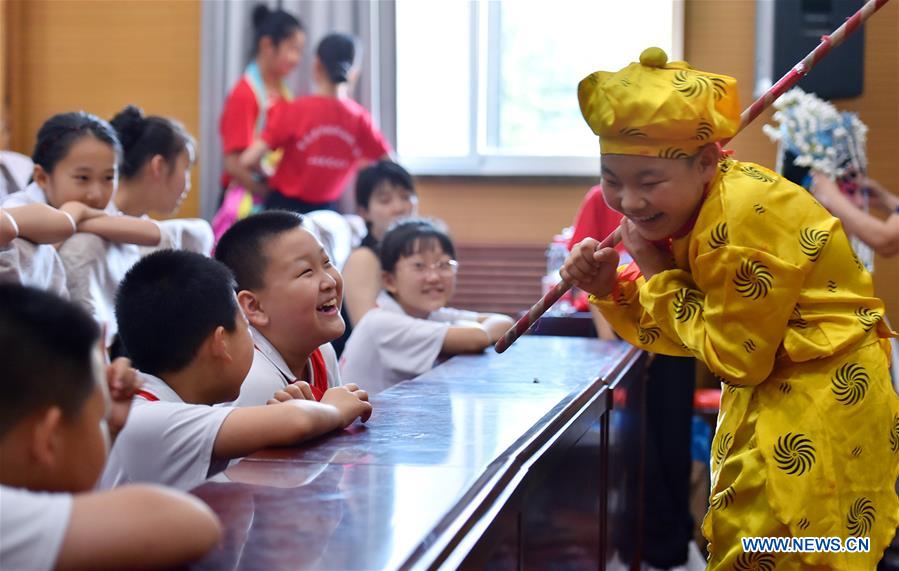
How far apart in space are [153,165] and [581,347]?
129 centimetres

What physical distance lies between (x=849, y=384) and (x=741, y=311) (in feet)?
0.71

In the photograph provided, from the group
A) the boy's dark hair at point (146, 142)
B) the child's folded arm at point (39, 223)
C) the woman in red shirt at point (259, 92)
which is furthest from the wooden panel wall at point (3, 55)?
the child's folded arm at point (39, 223)

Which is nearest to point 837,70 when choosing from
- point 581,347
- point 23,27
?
point 581,347

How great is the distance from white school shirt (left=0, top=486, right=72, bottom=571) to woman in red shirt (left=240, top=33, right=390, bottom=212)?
360 cm

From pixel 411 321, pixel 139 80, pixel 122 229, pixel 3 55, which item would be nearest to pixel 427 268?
pixel 411 321

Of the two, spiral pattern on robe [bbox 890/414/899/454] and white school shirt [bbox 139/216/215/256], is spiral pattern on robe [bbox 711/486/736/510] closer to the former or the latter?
spiral pattern on robe [bbox 890/414/899/454]

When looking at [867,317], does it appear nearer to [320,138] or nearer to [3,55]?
[320,138]

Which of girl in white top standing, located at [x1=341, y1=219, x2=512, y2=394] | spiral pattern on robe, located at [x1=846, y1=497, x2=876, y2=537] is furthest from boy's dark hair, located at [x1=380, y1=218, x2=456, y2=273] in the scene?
spiral pattern on robe, located at [x1=846, y1=497, x2=876, y2=537]

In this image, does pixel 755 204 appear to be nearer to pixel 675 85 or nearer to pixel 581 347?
pixel 675 85

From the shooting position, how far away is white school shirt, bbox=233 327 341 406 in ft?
5.94

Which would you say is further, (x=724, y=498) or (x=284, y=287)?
(x=284, y=287)

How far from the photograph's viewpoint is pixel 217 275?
170 centimetres

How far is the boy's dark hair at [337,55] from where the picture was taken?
14.3 feet

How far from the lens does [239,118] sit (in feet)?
15.4
